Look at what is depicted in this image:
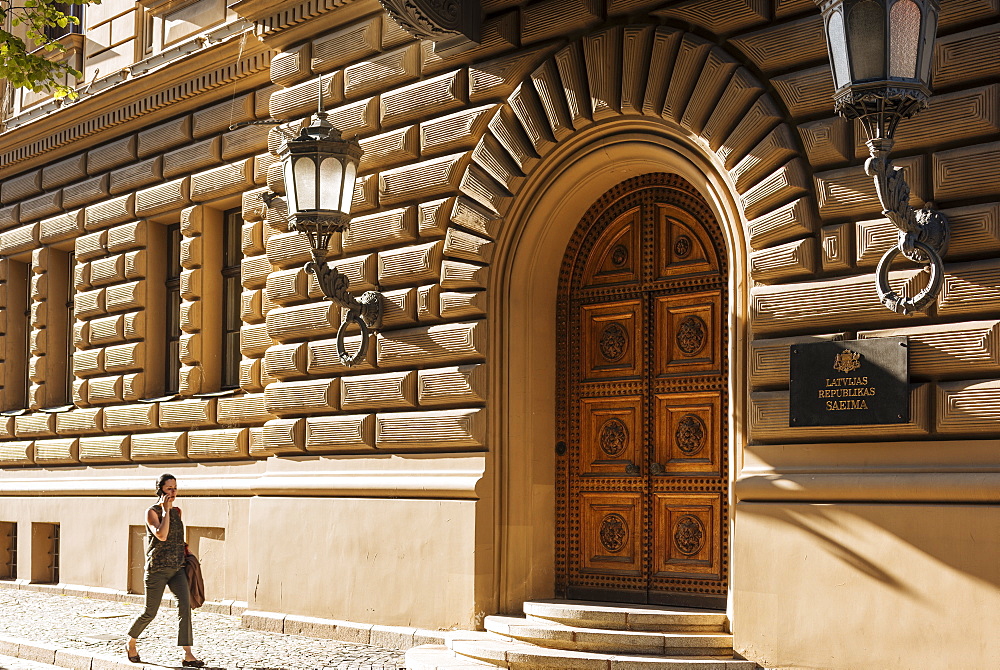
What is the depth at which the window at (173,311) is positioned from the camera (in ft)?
52.5

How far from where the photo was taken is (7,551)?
59.3 ft

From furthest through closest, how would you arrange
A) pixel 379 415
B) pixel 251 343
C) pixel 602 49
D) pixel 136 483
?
pixel 136 483 → pixel 251 343 → pixel 379 415 → pixel 602 49

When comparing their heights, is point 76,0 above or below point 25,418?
above

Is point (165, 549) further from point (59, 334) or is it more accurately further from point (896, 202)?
point (59, 334)

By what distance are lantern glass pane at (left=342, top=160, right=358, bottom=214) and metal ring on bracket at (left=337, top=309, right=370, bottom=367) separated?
1.07m

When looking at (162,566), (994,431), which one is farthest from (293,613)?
(994,431)

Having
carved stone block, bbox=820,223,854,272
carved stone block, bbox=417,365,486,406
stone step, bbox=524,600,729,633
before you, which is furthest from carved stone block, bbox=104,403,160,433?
carved stone block, bbox=820,223,854,272

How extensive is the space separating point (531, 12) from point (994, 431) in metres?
5.26

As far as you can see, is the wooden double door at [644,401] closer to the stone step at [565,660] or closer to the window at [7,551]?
the stone step at [565,660]

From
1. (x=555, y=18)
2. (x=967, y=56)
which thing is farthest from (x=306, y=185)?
(x=967, y=56)

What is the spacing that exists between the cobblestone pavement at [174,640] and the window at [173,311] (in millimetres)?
2786

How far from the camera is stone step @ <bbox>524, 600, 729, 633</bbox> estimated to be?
941 cm

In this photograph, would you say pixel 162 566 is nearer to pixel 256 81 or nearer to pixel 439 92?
A: pixel 439 92

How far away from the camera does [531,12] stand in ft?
35.8
